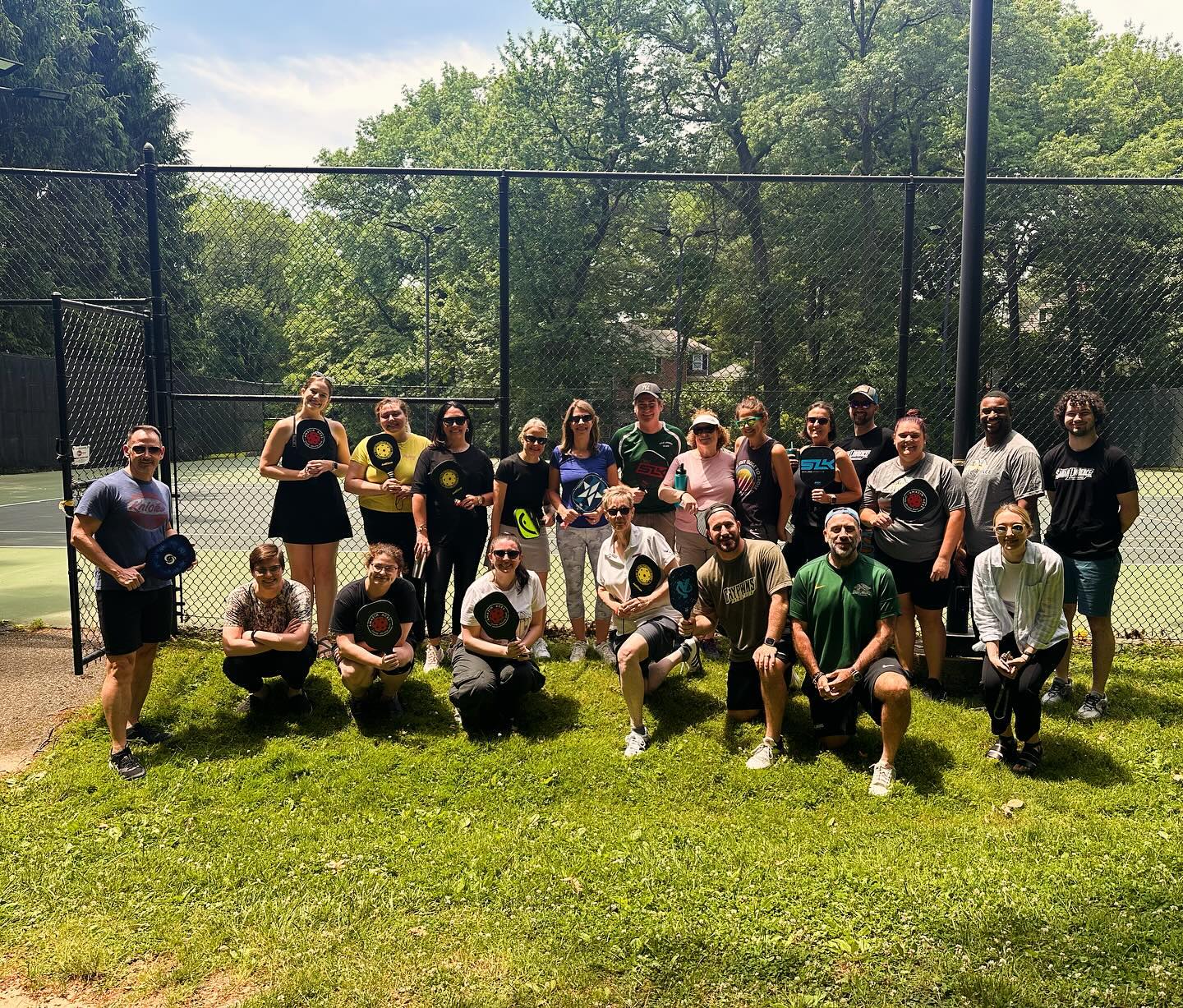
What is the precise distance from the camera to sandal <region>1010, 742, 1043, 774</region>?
4.55 meters

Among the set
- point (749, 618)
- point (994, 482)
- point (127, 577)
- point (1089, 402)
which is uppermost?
point (1089, 402)

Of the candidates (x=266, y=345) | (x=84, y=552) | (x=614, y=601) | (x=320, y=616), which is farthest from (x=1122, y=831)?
(x=266, y=345)

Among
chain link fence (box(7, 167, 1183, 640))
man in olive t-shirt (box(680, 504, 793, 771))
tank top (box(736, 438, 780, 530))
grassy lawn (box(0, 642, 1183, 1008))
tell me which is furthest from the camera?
chain link fence (box(7, 167, 1183, 640))

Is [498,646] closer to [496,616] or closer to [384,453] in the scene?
[496,616]

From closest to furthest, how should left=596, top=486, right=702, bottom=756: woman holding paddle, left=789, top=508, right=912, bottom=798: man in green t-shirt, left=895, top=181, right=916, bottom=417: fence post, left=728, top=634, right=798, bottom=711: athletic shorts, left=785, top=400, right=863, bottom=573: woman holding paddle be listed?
left=789, top=508, right=912, bottom=798: man in green t-shirt → left=728, top=634, right=798, bottom=711: athletic shorts → left=596, top=486, right=702, bottom=756: woman holding paddle → left=785, top=400, right=863, bottom=573: woman holding paddle → left=895, top=181, right=916, bottom=417: fence post

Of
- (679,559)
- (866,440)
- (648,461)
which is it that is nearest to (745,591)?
(679,559)

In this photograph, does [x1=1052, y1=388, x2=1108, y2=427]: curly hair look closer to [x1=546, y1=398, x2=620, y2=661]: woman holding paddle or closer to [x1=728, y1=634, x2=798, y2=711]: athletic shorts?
[x1=728, y1=634, x2=798, y2=711]: athletic shorts

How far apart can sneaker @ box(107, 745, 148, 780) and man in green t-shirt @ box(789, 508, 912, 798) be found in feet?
12.3

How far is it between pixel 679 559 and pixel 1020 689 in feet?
7.38

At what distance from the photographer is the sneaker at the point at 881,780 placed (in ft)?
14.4

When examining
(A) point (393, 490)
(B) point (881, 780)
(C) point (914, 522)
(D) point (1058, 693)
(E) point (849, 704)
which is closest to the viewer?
(B) point (881, 780)

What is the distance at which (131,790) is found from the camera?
15.0 ft

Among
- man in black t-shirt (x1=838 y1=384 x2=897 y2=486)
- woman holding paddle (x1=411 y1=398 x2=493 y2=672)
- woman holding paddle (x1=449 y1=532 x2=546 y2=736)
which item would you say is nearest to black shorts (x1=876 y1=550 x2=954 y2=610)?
man in black t-shirt (x1=838 y1=384 x2=897 y2=486)

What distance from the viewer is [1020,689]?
452cm
